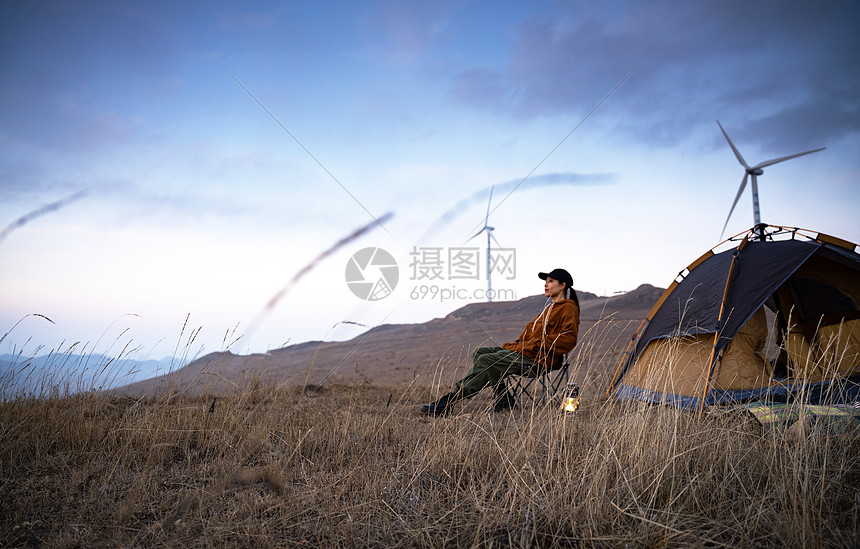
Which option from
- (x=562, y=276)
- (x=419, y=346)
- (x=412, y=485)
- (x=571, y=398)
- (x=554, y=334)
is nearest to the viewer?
(x=412, y=485)

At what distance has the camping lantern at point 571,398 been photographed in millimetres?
3273

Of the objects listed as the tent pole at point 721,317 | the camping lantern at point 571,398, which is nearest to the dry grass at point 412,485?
the camping lantern at point 571,398

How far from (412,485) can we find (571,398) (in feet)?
5.07

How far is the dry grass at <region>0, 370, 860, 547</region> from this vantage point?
193 centimetres

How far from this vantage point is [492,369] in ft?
15.1

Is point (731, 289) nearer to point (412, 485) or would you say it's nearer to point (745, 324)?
point (745, 324)

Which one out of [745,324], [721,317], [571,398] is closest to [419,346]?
[745,324]

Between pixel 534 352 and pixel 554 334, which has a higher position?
pixel 554 334

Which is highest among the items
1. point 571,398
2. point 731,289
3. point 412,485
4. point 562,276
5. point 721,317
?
point 562,276

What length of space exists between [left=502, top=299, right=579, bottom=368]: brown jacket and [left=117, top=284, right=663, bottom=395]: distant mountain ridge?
9.92 ft

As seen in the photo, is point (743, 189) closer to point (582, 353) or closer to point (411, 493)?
point (582, 353)

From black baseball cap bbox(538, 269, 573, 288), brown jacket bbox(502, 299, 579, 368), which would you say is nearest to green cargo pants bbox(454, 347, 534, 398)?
brown jacket bbox(502, 299, 579, 368)

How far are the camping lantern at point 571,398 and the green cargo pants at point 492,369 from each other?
937 millimetres

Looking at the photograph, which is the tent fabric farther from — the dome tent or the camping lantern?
the camping lantern
